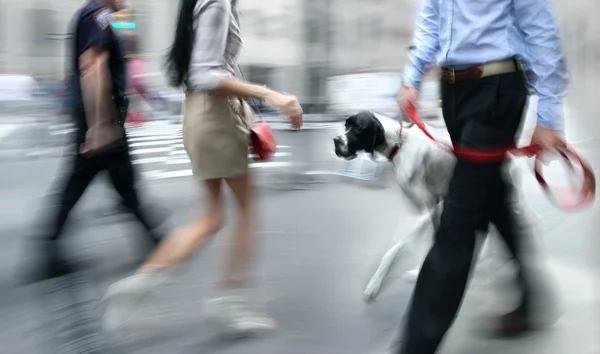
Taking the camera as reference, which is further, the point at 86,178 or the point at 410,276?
the point at 410,276

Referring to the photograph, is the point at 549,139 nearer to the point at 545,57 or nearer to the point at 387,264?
the point at 545,57

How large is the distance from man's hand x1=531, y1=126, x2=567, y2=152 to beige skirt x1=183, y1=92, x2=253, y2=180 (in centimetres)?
137

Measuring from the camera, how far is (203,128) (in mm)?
3270

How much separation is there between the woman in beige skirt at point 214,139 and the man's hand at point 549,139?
40.6 inches

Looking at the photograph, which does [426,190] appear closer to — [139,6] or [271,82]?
[271,82]

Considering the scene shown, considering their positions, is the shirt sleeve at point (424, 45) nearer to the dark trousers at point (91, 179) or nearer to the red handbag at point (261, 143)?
the red handbag at point (261, 143)

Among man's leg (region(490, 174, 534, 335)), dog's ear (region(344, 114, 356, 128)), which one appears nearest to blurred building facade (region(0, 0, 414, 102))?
dog's ear (region(344, 114, 356, 128))

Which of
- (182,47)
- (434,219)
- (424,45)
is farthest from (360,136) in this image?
(182,47)

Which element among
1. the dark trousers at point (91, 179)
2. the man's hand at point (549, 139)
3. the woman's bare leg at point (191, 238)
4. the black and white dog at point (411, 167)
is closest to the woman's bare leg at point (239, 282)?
the woman's bare leg at point (191, 238)

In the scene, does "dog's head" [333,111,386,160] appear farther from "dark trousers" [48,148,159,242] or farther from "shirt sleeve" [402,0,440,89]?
"dark trousers" [48,148,159,242]

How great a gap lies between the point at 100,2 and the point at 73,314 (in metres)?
1.75

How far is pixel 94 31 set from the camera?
3.92 metres

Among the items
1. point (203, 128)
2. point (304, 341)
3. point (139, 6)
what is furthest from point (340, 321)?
point (139, 6)

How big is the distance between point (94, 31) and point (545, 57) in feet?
8.12
